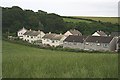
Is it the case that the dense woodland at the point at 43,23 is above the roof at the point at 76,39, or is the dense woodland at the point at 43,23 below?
above

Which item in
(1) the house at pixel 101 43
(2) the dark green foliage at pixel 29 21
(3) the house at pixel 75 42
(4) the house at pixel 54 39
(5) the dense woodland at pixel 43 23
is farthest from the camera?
(5) the dense woodland at pixel 43 23

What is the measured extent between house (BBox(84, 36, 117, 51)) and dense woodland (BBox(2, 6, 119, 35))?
2001 centimetres

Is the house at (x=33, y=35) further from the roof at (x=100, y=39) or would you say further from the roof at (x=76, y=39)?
the roof at (x=100, y=39)

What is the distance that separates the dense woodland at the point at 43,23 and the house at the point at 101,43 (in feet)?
65.7

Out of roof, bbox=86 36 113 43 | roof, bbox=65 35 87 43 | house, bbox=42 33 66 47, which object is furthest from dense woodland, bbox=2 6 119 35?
roof, bbox=86 36 113 43

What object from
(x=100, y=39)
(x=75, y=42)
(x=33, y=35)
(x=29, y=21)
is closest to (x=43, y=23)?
(x=29, y=21)

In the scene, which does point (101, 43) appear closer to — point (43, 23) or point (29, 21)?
point (29, 21)

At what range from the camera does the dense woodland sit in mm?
75688

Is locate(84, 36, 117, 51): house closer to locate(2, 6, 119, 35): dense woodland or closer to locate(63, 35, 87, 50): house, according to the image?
locate(63, 35, 87, 50): house

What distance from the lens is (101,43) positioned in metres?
54.0

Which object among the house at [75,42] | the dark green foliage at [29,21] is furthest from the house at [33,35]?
the house at [75,42]

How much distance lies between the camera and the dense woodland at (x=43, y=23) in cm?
7569

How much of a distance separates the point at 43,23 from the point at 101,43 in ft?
110

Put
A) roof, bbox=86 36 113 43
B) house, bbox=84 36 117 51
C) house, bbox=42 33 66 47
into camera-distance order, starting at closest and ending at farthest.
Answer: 1. house, bbox=84 36 117 51
2. roof, bbox=86 36 113 43
3. house, bbox=42 33 66 47
